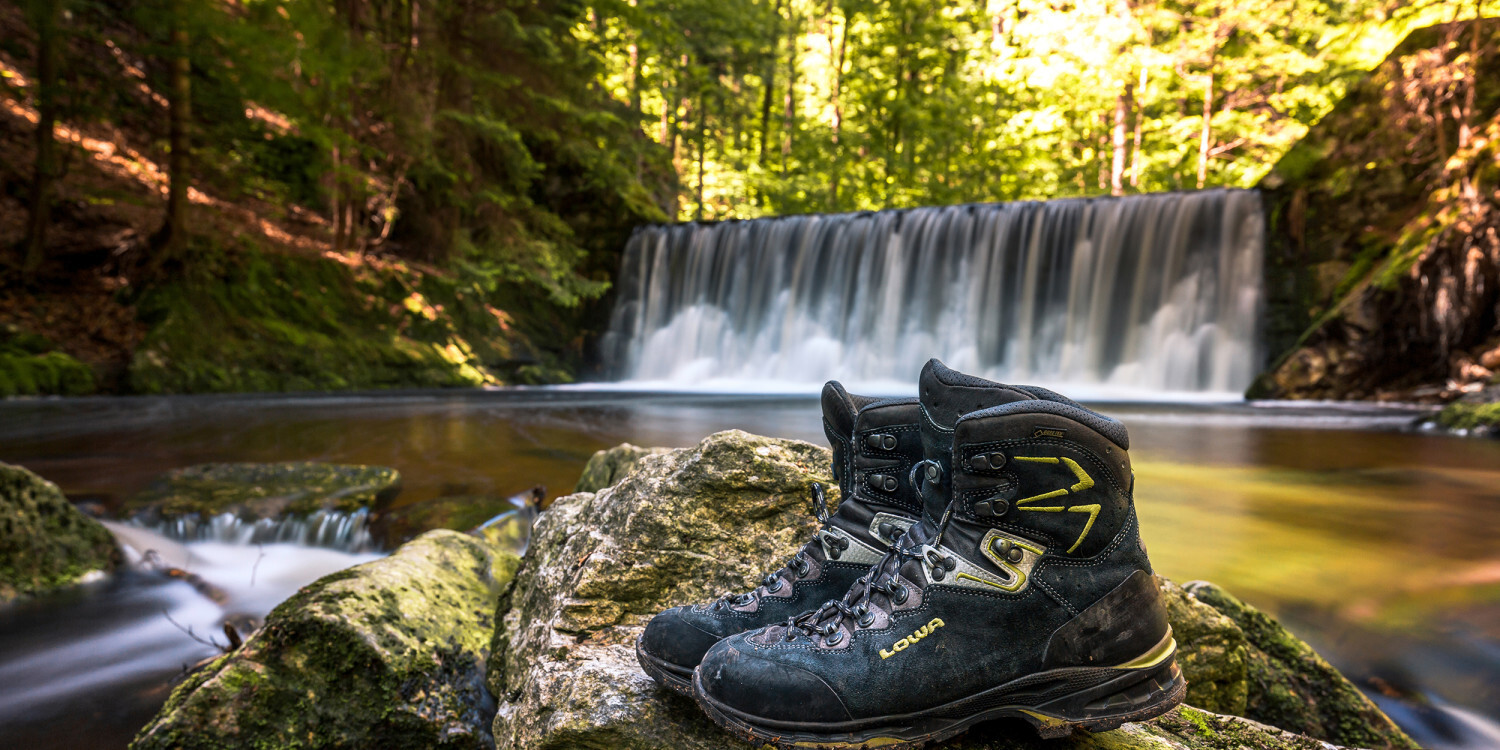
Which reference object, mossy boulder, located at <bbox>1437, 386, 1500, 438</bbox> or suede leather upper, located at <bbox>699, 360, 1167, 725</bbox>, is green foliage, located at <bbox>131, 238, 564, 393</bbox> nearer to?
suede leather upper, located at <bbox>699, 360, 1167, 725</bbox>

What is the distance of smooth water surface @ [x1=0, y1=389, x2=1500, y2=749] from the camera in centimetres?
281

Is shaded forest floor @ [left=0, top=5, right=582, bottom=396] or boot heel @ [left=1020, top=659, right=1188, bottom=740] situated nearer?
boot heel @ [left=1020, top=659, right=1188, bottom=740]

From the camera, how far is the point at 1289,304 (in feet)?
37.6

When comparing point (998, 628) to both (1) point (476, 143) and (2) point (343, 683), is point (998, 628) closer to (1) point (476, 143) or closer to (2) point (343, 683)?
(2) point (343, 683)

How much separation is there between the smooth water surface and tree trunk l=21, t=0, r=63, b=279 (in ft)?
8.87

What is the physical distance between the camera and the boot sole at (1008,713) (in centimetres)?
132

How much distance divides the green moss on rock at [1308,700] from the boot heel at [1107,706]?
1.28 meters

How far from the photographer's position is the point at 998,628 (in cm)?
138

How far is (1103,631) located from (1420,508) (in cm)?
519

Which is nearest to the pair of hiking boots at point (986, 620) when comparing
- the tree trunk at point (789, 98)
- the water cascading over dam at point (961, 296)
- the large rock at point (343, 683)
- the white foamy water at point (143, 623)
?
the large rock at point (343, 683)

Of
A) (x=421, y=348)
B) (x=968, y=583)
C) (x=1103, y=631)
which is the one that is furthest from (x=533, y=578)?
(x=421, y=348)

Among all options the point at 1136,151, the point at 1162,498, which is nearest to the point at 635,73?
the point at 1136,151

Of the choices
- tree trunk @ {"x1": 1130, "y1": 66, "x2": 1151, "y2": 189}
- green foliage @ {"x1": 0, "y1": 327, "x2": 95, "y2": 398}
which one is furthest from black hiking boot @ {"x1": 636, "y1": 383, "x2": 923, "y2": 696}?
tree trunk @ {"x1": 1130, "y1": 66, "x2": 1151, "y2": 189}

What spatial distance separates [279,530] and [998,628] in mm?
4556
